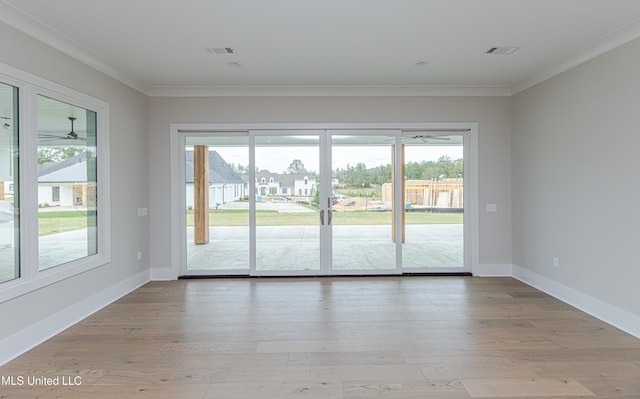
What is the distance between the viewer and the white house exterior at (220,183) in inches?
212

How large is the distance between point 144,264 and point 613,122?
5.84 m

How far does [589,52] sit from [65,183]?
556 centimetres

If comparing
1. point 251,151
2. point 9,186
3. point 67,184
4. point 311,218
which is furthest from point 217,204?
point 9,186

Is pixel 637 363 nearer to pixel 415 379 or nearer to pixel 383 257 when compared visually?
pixel 415 379

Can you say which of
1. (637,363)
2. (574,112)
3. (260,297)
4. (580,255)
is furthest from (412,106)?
(637,363)

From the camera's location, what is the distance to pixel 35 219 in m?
3.20

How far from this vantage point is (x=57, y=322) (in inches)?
134

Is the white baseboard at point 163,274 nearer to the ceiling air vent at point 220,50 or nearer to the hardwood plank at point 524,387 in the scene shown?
the ceiling air vent at point 220,50

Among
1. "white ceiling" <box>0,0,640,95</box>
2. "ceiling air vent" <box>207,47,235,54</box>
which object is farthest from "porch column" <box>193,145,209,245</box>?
"ceiling air vent" <box>207,47,235,54</box>

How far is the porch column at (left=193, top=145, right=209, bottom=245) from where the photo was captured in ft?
17.7

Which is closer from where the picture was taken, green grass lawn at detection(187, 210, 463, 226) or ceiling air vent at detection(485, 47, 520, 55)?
ceiling air vent at detection(485, 47, 520, 55)

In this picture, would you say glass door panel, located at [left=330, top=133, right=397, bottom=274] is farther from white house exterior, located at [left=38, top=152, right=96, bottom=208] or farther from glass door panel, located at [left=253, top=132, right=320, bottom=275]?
white house exterior, located at [left=38, top=152, right=96, bottom=208]

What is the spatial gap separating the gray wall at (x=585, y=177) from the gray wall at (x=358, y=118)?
26cm

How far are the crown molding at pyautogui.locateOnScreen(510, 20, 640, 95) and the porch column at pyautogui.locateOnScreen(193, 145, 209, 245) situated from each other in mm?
4619
